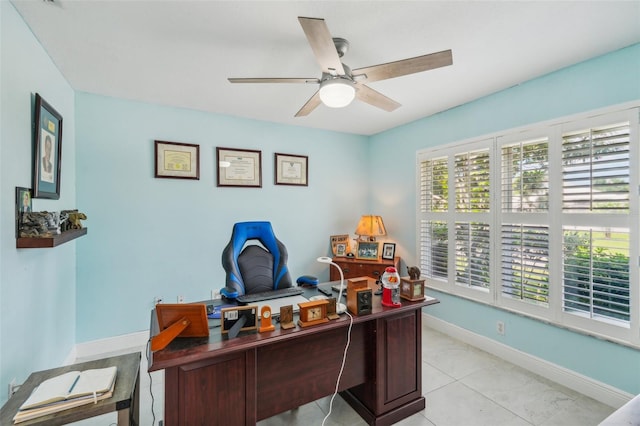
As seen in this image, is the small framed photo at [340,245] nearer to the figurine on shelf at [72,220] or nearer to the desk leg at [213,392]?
the desk leg at [213,392]

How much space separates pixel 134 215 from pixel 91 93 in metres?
1.19

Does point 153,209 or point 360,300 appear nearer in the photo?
point 360,300

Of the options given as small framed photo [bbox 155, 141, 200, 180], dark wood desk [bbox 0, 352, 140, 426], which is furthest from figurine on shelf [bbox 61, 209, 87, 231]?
dark wood desk [bbox 0, 352, 140, 426]

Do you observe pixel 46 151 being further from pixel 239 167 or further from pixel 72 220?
pixel 239 167

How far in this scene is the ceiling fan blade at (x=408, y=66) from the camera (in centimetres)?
149

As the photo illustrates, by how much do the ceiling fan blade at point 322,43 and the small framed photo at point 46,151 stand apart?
1776mm

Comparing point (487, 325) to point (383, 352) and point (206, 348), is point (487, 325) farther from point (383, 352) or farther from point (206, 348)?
point (206, 348)

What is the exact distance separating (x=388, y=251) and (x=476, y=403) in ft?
6.02

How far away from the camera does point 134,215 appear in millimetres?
2865

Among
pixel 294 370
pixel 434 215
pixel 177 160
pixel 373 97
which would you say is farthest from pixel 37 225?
pixel 434 215

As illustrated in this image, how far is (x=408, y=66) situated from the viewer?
5.28 feet

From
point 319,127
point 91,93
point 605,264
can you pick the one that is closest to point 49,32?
point 91,93

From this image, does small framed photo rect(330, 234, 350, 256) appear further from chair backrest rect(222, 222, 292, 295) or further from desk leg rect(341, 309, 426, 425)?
desk leg rect(341, 309, 426, 425)

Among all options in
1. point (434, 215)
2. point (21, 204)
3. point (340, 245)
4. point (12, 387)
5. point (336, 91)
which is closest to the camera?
point (12, 387)
